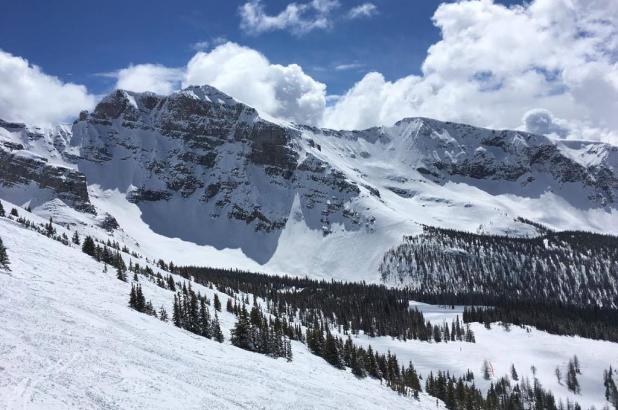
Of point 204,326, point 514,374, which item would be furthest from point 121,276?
point 514,374

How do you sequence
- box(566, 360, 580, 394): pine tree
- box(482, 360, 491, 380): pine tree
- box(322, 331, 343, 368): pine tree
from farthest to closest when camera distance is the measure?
box(482, 360, 491, 380): pine tree
box(566, 360, 580, 394): pine tree
box(322, 331, 343, 368): pine tree

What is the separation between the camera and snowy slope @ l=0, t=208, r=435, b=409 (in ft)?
126

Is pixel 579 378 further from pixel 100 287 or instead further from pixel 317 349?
pixel 100 287

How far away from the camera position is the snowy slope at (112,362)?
38.3m

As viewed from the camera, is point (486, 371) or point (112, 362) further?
point (486, 371)

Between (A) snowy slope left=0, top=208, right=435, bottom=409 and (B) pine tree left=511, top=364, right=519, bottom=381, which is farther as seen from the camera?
(B) pine tree left=511, top=364, right=519, bottom=381

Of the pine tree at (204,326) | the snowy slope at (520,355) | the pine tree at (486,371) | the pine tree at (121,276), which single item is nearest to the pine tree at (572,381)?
the snowy slope at (520,355)

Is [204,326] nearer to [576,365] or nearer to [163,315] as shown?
[163,315]

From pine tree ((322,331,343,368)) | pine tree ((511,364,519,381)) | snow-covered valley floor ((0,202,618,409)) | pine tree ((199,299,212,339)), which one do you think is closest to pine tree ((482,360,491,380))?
pine tree ((511,364,519,381))

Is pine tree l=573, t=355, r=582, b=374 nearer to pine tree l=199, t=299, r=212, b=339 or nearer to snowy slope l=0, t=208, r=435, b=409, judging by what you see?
snowy slope l=0, t=208, r=435, b=409

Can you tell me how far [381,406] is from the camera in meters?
70.1

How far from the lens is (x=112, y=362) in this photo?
1828 inches

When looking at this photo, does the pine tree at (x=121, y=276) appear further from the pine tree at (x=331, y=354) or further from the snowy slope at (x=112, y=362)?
the pine tree at (x=331, y=354)

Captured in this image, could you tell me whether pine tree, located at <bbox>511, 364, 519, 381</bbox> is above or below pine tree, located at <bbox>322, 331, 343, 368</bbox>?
below
